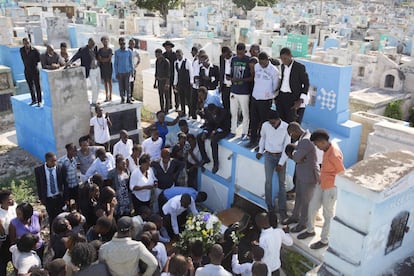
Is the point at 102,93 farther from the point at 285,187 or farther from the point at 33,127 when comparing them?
the point at 285,187

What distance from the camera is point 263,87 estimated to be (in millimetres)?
6680

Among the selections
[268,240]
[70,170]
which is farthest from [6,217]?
[268,240]

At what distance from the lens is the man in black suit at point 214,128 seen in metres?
7.48

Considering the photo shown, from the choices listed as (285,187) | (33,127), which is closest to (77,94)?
(33,127)

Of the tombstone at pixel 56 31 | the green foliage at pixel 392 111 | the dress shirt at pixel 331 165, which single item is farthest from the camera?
the tombstone at pixel 56 31

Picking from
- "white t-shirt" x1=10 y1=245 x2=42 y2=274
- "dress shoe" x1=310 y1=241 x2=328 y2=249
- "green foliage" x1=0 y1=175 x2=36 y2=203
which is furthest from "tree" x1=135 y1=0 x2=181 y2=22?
"white t-shirt" x1=10 y1=245 x2=42 y2=274

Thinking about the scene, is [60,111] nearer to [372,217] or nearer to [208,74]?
[208,74]

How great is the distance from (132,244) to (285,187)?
2.88 metres

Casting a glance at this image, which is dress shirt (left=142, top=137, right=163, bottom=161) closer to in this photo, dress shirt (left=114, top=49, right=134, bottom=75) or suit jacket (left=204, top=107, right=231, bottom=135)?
suit jacket (left=204, top=107, right=231, bottom=135)

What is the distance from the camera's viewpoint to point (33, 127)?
980cm

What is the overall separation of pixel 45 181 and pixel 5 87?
7769mm

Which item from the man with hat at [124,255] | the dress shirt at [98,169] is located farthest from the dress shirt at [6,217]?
the man with hat at [124,255]

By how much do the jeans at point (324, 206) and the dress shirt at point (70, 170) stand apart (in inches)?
145

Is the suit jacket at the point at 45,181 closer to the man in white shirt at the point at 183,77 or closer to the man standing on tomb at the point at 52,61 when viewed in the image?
the man standing on tomb at the point at 52,61
